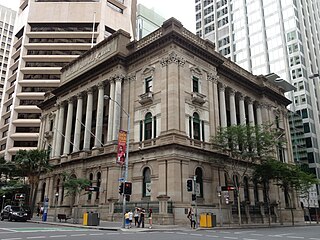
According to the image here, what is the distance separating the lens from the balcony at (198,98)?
118 ft

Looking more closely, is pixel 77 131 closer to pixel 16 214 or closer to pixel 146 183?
pixel 16 214

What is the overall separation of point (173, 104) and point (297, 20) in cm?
6019

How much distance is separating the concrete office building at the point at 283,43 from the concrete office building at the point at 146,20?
37.5 meters

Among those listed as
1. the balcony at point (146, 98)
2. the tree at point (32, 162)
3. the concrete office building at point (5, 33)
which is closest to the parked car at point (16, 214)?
the tree at point (32, 162)

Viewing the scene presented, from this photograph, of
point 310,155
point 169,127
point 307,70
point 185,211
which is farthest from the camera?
point 307,70

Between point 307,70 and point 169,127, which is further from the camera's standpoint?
point 307,70

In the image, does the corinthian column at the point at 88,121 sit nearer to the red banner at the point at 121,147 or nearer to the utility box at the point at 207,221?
the red banner at the point at 121,147

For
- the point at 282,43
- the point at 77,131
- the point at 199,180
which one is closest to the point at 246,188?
the point at 199,180

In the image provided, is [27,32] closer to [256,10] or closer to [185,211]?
[256,10]

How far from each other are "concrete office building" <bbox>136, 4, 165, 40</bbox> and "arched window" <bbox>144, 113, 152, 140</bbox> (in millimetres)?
93905

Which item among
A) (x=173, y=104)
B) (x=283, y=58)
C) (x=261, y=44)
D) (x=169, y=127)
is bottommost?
(x=169, y=127)

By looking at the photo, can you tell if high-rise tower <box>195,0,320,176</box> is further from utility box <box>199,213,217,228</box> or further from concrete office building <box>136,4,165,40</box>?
utility box <box>199,213,217,228</box>

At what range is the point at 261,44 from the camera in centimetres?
8281

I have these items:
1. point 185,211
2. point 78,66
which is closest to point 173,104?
point 185,211
